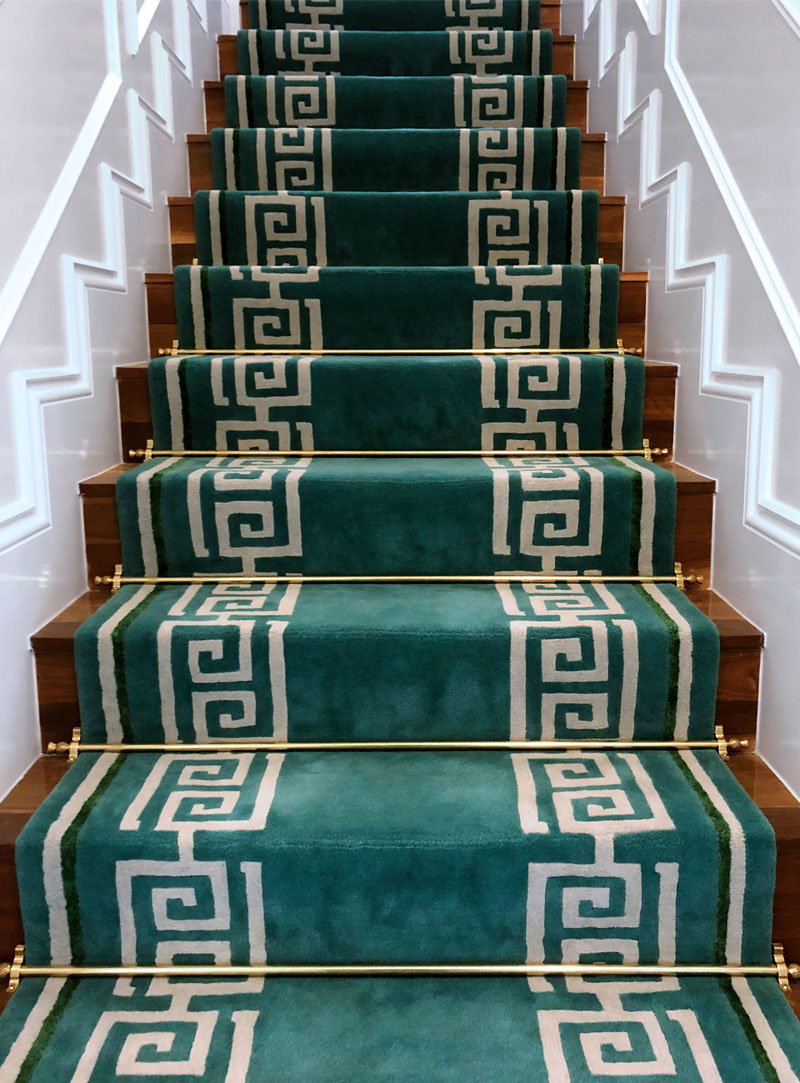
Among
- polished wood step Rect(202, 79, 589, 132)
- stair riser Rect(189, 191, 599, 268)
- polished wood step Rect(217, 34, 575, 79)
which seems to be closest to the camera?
stair riser Rect(189, 191, 599, 268)

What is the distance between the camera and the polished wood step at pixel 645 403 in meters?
1.68

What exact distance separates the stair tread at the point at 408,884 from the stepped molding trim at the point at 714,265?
46 cm

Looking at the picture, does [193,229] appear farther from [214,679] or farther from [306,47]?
[214,679]

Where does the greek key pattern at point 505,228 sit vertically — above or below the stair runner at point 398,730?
above

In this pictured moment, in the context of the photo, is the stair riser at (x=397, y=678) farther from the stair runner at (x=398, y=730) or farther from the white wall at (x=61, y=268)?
the white wall at (x=61, y=268)

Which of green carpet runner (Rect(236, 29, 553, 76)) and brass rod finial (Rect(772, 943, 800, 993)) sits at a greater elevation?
green carpet runner (Rect(236, 29, 553, 76))

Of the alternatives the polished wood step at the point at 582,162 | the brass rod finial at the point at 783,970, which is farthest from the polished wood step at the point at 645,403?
the brass rod finial at the point at 783,970

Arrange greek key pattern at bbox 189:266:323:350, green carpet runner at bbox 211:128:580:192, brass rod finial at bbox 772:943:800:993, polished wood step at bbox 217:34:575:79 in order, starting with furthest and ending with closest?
1. polished wood step at bbox 217:34:575:79
2. green carpet runner at bbox 211:128:580:192
3. greek key pattern at bbox 189:266:323:350
4. brass rod finial at bbox 772:943:800:993

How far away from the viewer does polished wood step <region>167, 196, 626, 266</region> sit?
6.68 ft

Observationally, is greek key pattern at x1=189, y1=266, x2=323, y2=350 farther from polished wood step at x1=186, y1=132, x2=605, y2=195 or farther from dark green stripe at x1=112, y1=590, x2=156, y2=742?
dark green stripe at x1=112, y1=590, x2=156, y2=742

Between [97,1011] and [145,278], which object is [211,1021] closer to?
[97,1011]

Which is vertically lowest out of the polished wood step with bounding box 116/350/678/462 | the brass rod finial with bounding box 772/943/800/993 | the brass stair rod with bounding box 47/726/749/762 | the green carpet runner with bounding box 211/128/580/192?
the brass rod finial with bounding box 772/943/800/993

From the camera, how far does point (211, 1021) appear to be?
3.23 ft

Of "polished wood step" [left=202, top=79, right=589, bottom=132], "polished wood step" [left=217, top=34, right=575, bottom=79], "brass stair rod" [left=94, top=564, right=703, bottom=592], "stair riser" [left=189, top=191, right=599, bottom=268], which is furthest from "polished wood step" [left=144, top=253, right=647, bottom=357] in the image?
"polished wood step" [left=217, top=34, right=575, bottom=79]
